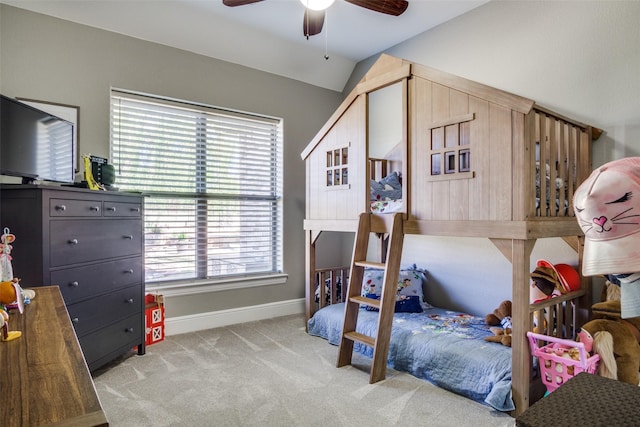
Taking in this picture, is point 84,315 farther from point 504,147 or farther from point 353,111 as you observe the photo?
point 504,147

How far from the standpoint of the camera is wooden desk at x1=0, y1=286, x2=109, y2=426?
Answer: 522 millimetres

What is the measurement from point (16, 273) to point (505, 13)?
3.57 meters

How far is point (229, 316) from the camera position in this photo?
3.40 m

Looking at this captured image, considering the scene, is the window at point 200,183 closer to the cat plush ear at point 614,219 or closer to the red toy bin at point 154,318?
the red toy bin at point 154,318

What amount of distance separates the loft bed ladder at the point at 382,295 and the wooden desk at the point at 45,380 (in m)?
1.71

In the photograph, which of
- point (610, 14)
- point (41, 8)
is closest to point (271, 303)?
point (41, 8)

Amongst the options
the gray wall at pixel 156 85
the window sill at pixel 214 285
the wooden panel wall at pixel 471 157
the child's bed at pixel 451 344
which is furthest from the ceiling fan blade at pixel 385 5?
the window sill at pixel 214 285

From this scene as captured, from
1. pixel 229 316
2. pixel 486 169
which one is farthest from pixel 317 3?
pixel 229 316

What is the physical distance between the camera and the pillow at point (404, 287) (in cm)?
304

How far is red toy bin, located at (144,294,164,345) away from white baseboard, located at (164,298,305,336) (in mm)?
138

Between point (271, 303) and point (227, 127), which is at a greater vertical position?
point (227, 127)

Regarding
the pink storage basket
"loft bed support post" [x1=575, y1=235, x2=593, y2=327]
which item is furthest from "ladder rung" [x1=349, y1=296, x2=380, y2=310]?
"loft bed support post" [x1=575, y1=235, x2=593, y2=327]

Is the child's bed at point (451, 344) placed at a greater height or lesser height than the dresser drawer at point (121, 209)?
lesser

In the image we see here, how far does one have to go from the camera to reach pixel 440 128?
Result: 2.20 metres
